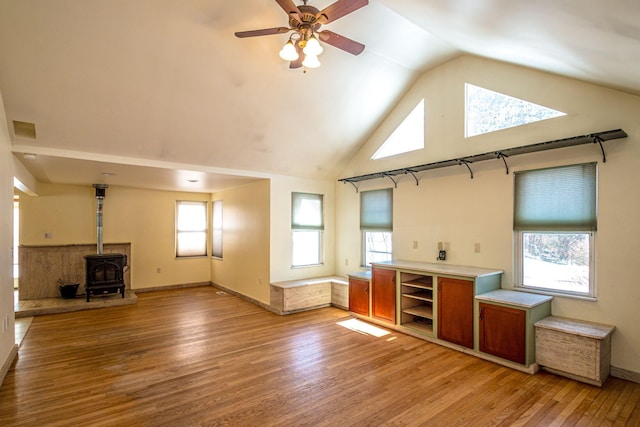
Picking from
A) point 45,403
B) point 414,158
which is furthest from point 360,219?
point 45,403

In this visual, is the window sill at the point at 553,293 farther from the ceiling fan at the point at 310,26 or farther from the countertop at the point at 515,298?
the ceiling fan at the point at 310,26

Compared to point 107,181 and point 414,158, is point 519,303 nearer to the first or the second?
point 414,158

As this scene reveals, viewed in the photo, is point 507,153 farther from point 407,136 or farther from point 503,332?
point 503,332

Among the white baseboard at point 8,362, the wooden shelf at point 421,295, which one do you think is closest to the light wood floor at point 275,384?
the white baseboard at point 8,362

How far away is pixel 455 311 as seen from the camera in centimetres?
389

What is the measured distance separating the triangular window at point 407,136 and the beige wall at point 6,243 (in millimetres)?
4936

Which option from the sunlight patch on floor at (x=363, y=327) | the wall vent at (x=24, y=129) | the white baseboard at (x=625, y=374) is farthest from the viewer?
the sunlight patch on floor at (x=363, y=327)

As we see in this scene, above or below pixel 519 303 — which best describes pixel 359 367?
below

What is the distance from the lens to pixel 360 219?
6035 mm

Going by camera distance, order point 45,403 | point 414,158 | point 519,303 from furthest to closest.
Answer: point 414,158 < point 519,303 < point 45,403

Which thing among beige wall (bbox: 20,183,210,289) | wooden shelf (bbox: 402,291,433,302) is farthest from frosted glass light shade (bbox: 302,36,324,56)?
beige wall (bbox: 20,183,210,289)

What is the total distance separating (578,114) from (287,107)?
11.1ft

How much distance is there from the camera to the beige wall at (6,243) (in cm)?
329

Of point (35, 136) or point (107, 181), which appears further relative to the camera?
point (107, 181)
